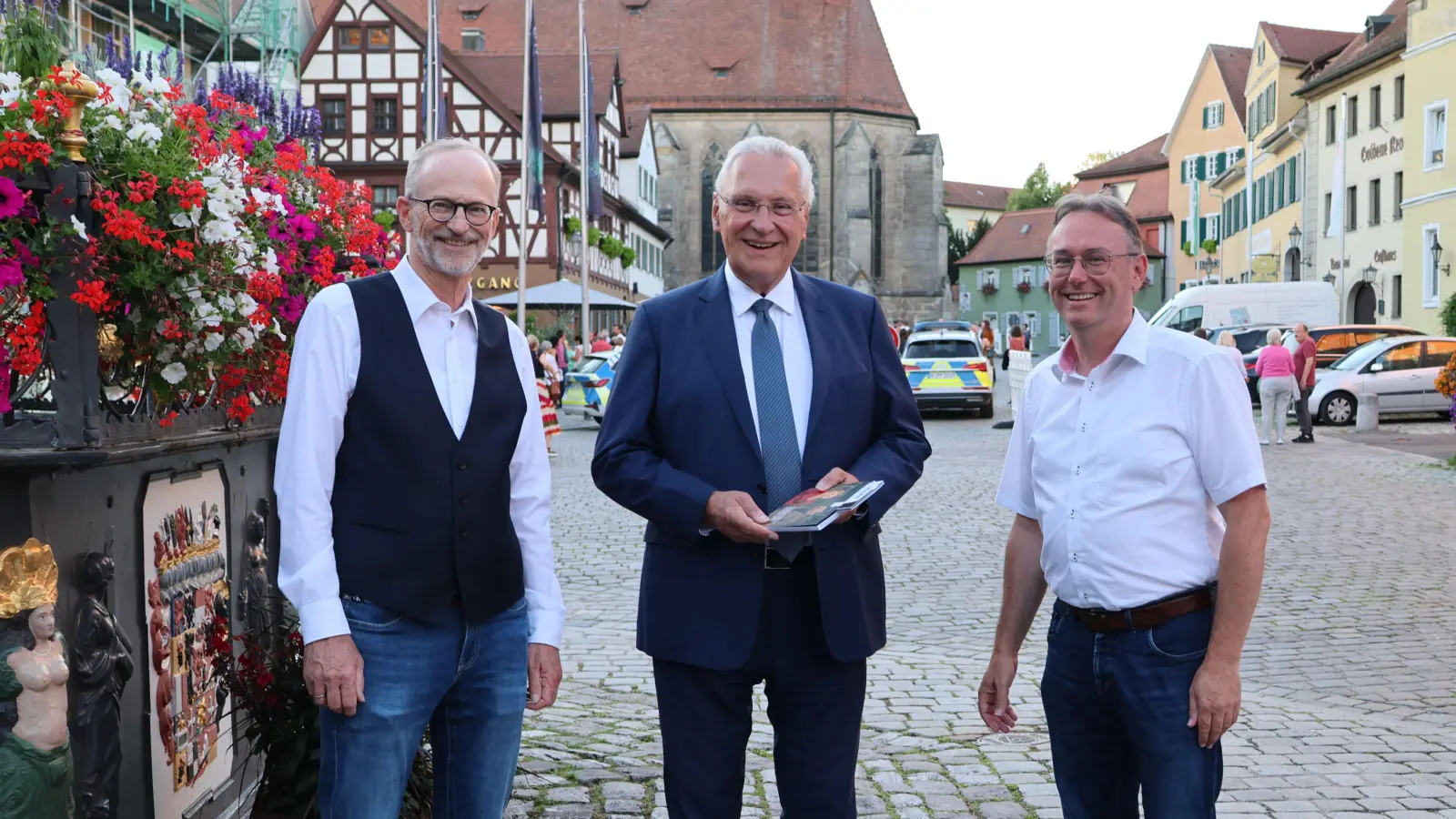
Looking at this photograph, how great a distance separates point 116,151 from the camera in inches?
136

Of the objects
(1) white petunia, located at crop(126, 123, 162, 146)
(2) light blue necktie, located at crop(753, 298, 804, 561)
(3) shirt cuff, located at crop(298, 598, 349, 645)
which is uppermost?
(1) white petunia, located at crop(126, 123, 162, 146)

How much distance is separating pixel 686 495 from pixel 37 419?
1.43 meters

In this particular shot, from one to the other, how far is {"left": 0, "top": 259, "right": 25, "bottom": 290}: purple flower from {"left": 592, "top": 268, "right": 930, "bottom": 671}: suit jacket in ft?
4.20

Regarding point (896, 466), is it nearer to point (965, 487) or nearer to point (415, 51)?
point (965, 487)

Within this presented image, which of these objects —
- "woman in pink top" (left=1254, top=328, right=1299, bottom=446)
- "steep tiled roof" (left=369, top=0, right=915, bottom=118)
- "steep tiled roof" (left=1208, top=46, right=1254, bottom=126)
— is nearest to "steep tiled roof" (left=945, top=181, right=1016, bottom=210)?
"steep tiled roof" (left=369, top=0, right=915, bottom=118)

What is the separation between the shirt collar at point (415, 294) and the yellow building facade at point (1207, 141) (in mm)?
63504

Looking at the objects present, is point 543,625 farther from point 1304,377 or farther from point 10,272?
point 1304,377

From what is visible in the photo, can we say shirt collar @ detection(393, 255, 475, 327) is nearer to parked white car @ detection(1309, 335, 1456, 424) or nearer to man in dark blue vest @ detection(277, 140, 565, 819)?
man in dark blue vest @ detection(277, 140, 565, 819)

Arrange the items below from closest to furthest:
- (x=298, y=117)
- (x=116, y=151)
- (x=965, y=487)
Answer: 1. (x=116, y=151)
2. (x=298, y=117)
3. (x=965, y=487)

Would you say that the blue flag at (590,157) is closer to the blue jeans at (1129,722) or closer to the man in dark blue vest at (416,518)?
the man in dark blue vest at (416,518)

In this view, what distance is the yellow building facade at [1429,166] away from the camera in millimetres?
36219

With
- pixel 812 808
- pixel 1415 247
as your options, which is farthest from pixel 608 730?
pixel 1415 247

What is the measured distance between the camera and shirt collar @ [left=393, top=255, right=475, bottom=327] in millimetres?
3244

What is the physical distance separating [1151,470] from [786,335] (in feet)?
2.96
